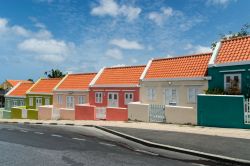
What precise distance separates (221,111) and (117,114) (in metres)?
10.7

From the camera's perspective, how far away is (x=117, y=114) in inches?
1037

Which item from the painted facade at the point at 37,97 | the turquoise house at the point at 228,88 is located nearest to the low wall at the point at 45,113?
the painted facade at the point at 37,97

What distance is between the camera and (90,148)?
12359 millimetres

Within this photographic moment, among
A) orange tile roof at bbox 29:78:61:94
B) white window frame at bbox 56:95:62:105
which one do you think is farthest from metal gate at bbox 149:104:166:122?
orange tile roof at bbox 29:78:61:94

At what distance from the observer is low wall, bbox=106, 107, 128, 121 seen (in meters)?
25.4

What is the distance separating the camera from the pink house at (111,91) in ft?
98.1

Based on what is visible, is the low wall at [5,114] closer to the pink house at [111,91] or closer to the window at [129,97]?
the pink house at [111,91]

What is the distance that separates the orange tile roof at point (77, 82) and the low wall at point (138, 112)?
44.0 ft

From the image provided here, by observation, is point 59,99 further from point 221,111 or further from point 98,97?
point 221,111

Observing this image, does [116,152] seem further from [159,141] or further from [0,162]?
[0,162]

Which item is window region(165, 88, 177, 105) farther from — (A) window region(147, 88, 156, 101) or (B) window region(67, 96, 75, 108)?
(B) window region(67, 96, 75, 108)

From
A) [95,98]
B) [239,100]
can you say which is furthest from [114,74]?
[239,100]

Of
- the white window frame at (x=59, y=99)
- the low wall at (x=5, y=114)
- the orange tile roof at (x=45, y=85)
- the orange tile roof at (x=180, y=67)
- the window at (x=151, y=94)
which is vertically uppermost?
the orange tile roof at (x=180, y=67)

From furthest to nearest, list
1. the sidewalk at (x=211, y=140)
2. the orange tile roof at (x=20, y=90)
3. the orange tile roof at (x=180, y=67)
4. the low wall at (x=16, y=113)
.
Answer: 1. the orange tile roof at (x=20, y=90)
2. the low wall at (x=16, y=113)
3. the orange tile roof at (x=180, y=67)
4. the sidewalk at (x=211, y=140)
